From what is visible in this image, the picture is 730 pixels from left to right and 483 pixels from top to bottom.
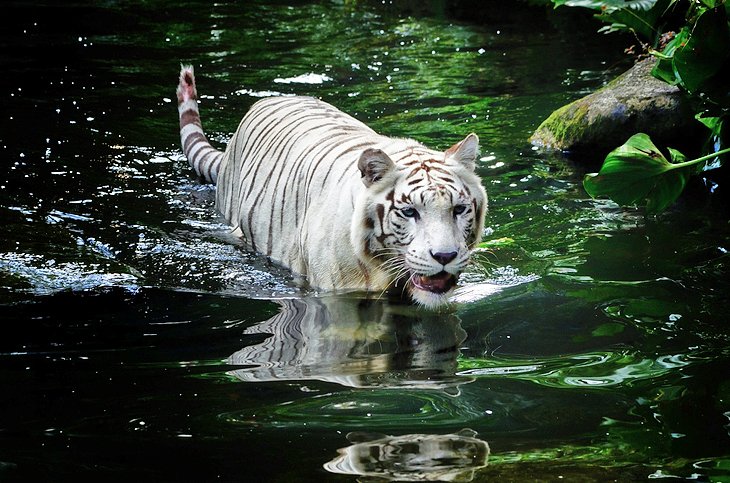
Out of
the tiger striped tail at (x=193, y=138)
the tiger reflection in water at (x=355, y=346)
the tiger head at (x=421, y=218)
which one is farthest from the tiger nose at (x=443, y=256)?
the tiger striped tail at (x=193, y=138)

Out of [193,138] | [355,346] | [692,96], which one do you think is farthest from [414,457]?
[193,138]

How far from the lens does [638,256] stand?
187 inches

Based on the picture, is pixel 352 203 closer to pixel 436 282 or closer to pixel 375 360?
pixel 436 282

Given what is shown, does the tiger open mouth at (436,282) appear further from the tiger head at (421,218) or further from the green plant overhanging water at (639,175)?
the green plant overhanging water at (639,175)

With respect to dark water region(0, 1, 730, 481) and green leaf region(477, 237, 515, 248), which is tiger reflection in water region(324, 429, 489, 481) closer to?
dark water region(0, 1, 730, 481)

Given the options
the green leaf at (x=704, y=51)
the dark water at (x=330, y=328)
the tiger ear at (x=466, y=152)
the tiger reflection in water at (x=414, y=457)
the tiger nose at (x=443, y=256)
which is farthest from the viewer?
the green leaf at (x=704, y=51)

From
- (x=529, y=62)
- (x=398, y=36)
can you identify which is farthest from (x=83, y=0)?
(x=529, y=62)

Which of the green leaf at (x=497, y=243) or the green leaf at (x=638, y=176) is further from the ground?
the green leaf at (x=638, y=176)

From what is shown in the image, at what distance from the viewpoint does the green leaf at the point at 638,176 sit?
4395mm

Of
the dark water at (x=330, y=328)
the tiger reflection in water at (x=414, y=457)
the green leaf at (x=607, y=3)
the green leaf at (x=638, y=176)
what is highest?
the green leaf at (x=607, y=3)

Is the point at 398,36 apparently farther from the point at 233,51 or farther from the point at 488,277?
the point at 488,277

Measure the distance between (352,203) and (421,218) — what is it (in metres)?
0.42

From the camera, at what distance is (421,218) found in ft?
13.6

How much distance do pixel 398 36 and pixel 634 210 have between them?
5.57 meters
